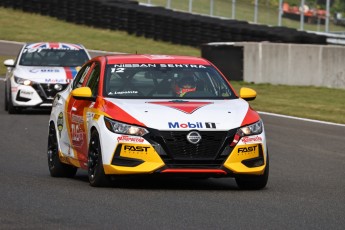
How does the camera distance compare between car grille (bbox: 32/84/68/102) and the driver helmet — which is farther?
car grille (bbox: 32/84/68/102)

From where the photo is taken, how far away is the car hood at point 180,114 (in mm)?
10430

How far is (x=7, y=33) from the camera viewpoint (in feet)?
147

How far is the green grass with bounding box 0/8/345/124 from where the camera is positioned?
78.4 feet

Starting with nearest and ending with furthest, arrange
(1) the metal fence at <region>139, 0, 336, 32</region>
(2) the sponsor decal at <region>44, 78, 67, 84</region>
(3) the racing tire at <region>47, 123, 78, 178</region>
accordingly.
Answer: (3) the racing tire at <region>47, 123, 78, 178</region> < (2) the sponsor decal at <region>44, 78, 67, 84</region> < (1) the metal fence at <region>139, 0, 336, 32</region>

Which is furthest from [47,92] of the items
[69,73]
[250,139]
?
[250,139]

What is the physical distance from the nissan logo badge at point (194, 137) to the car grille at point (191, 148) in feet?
0.09

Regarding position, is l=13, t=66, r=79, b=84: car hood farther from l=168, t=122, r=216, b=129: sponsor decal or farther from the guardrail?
l=168, t=122, r=216, b=129: sponsor decal

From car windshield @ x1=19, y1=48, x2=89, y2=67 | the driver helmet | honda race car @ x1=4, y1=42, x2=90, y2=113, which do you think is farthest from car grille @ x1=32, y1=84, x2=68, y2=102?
the driver helmet

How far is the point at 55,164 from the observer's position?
12.4m

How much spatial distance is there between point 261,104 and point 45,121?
246 inches

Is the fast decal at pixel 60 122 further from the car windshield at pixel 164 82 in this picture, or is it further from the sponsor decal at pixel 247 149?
the sponsor decal at pixel 247 149

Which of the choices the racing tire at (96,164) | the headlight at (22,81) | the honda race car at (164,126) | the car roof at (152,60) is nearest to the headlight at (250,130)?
the honda race car at (164,126)

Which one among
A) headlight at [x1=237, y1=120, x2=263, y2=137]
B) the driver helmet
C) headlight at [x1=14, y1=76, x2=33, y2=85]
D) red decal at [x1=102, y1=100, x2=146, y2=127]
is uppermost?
the driver helmet

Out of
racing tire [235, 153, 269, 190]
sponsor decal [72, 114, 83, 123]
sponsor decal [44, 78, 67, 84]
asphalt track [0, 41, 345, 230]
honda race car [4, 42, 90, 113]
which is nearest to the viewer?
asphalt track [0, 41, 345, 230]
